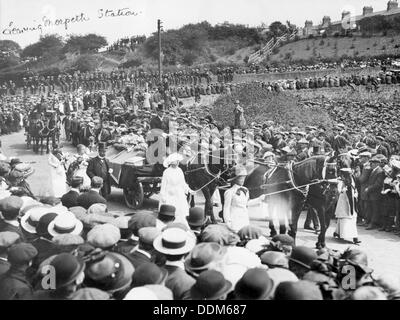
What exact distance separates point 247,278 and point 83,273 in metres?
1.51

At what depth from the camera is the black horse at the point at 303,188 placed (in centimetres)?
912

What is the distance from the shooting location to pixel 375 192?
10711mm

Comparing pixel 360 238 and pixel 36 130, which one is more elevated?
pixel 36 130

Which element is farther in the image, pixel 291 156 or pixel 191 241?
pixel 291 156

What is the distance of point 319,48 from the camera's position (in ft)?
113

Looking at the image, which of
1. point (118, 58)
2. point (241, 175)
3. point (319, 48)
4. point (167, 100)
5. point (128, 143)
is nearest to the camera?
point (241, 175)

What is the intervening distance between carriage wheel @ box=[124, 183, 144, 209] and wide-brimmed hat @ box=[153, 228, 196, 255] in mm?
5920

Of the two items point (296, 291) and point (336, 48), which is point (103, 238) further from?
point (336, 48)

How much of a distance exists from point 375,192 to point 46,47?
1357 inches

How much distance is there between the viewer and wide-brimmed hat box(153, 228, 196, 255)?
527 centimetres

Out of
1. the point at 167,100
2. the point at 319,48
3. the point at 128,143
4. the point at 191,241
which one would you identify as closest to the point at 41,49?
the point at 167,100

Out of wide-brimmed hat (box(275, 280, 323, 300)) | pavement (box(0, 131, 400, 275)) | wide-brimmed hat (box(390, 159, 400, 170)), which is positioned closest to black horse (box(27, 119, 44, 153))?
pavement (box(0, 131, 400, 275))

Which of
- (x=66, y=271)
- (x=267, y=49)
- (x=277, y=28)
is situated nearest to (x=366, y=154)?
(x=66, y=271)
